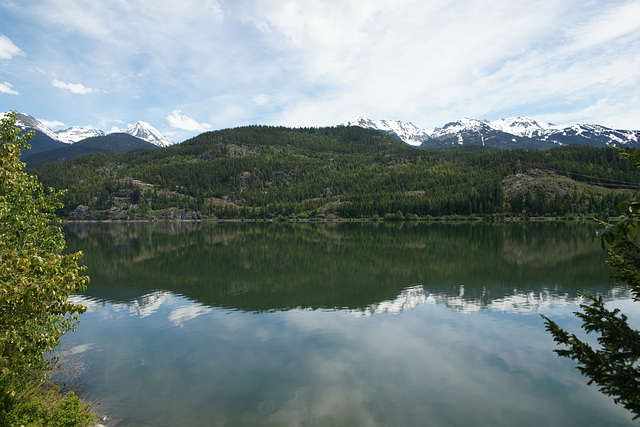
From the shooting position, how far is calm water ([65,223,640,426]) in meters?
13.9

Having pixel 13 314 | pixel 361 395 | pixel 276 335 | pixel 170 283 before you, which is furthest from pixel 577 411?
pixel 170 283

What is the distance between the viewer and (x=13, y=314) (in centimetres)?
904

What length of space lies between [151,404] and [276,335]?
887 cm

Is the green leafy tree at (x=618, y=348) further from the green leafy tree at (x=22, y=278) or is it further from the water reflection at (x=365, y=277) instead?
the water reflection at (x=365, y=277)

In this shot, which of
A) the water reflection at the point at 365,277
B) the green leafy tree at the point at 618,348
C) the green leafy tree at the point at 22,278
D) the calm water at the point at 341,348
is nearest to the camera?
the green leafy tree at the point at 618,348

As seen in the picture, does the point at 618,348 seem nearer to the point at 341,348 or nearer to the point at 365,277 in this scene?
the point at 341,348

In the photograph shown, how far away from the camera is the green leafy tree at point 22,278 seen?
324 inches

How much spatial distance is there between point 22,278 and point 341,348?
1560cm

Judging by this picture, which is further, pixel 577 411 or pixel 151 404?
pixel 151 404

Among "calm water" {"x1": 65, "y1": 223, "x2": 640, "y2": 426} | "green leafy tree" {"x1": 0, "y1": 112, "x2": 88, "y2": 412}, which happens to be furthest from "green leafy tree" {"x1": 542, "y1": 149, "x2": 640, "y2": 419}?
"green leafy tree" {"x1": 0, "y1": 112, "x2": 88, "y2": 412}

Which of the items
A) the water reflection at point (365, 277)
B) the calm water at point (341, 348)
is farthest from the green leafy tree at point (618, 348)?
the water reflection at point (365, 277)

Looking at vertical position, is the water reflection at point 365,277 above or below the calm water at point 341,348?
below

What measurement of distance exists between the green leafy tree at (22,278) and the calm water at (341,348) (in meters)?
5.36

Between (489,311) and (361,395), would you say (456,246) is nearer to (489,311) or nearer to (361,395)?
(489,311)
